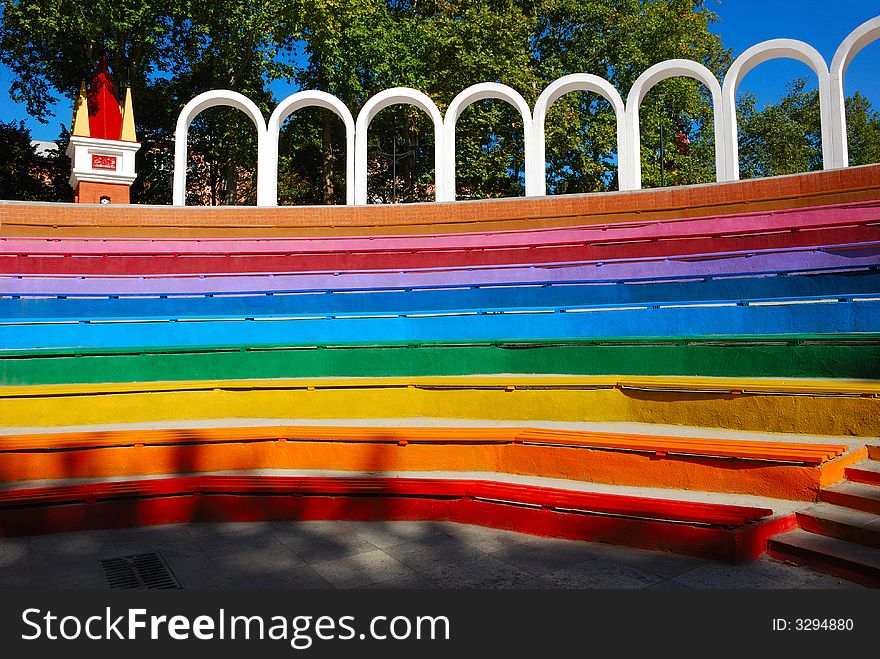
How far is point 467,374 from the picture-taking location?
677 cm

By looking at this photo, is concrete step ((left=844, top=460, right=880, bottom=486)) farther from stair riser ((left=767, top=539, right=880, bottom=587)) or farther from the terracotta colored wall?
the terracotta colored wall

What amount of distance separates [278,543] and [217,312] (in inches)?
203

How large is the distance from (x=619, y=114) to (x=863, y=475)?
10.6 m

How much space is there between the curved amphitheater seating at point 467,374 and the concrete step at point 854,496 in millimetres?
67

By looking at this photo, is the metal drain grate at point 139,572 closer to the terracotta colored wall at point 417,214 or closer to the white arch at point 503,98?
the terracotta colored wall at point 417,214

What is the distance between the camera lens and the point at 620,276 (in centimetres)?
915

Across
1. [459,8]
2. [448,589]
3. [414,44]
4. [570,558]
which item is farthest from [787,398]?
[459,8]

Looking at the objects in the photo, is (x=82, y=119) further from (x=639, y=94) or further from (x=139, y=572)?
(x=139, y=572)

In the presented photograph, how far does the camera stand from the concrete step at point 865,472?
13.0ft

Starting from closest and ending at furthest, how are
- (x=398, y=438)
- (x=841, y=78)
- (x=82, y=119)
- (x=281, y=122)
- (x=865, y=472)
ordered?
(x=865, y=472) → (x=398, y=438) → (x=841, y=78) → (x=281, y=122) → (x=82, y=119)

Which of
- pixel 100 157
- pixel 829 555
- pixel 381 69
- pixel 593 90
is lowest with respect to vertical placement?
pixel 829 555

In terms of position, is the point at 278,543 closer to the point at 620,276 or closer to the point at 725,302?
the point at 725,302

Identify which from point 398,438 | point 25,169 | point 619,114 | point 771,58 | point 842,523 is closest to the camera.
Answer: point 842,523

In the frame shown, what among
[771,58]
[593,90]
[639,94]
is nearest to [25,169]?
[593,90]
